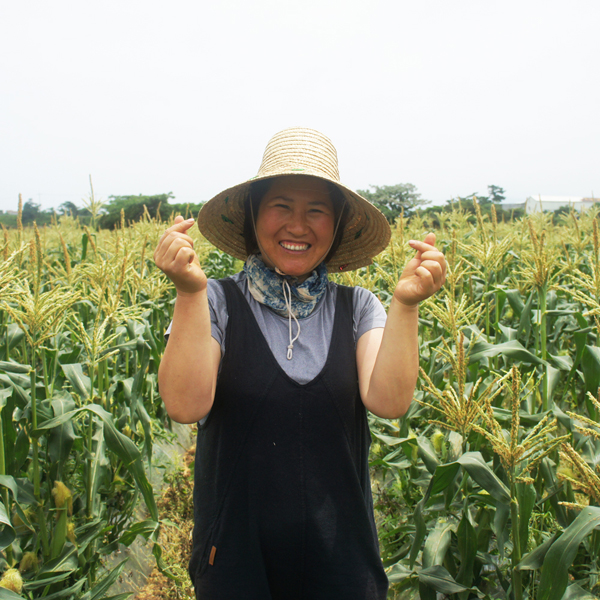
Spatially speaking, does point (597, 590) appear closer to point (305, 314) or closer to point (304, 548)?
point (304, 548)

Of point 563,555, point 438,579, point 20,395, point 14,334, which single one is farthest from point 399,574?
point 14,334

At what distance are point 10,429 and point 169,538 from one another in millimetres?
1404

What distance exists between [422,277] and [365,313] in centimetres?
40

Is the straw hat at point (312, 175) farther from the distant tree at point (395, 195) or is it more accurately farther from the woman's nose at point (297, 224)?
the distant tree at point (395, 195)

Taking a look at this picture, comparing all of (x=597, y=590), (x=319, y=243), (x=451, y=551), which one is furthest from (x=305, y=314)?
(x=597, y=590)

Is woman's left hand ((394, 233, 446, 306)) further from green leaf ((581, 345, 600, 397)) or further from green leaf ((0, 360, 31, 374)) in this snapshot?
green leaf ((0, 360, 31, 374))

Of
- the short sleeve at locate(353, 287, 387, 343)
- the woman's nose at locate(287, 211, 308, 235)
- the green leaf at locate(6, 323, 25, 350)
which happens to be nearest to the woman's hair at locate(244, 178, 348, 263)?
the woman's nose at locate(287, 211, 308, 235)

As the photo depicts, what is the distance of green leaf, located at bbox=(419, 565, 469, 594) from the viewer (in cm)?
190

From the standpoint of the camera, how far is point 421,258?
1321mm

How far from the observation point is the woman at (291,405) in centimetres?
140

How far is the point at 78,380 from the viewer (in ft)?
7.79

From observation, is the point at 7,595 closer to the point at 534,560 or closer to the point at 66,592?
the point at 66,592

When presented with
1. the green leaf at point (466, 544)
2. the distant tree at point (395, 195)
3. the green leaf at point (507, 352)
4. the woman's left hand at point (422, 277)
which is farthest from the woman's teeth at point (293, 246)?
the distant tree at point (395, 195)

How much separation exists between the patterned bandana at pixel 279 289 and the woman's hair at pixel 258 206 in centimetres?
20
